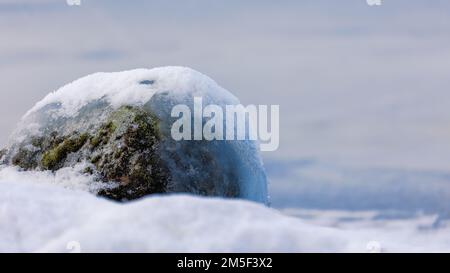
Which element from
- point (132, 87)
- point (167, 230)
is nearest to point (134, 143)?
point (132, 87)

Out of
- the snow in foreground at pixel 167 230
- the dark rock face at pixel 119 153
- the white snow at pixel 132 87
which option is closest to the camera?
the snow in foreground at pixel 167 230

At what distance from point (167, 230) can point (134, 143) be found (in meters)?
3.24

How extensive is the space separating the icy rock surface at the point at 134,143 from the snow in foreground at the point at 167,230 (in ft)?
7.46

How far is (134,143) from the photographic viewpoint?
23.8 ft

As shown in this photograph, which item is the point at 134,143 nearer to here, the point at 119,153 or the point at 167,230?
the point at 119,153

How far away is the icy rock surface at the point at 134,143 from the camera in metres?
7.14

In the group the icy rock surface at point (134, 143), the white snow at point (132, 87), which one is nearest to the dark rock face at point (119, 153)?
the icy rock surface at point (134, 143)

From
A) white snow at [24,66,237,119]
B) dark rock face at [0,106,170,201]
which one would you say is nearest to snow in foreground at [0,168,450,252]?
dark rock face at [0,106,170,201]

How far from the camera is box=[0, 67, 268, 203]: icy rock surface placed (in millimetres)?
7137

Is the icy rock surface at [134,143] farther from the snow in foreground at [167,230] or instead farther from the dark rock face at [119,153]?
the snow in foreground at [167,230]

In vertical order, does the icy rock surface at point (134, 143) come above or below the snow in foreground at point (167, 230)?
above

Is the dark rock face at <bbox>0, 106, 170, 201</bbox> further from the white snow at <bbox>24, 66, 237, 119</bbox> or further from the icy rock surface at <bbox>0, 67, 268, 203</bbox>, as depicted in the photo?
the white snow at <bbox>24, 66, 237, 119</bbox>
